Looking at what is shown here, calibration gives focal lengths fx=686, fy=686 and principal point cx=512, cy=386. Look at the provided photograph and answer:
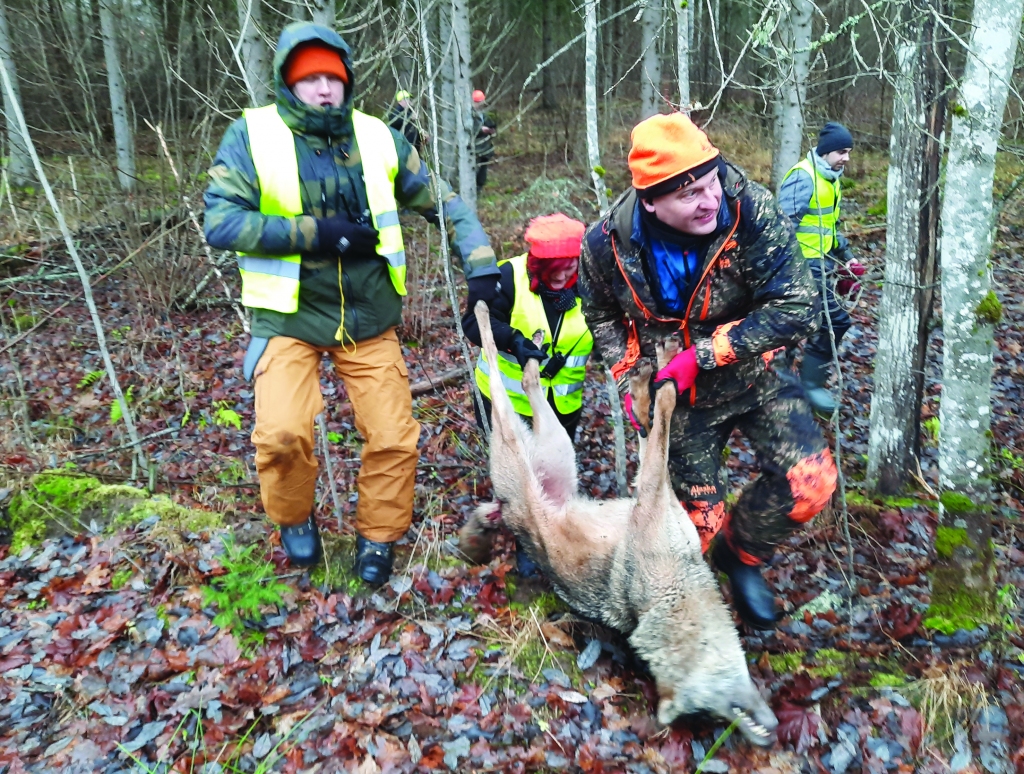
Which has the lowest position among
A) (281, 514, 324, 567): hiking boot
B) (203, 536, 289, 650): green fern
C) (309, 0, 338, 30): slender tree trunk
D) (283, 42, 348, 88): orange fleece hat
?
(203, 536, 289, 650): green fern

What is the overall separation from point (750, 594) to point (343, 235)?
2712 mm

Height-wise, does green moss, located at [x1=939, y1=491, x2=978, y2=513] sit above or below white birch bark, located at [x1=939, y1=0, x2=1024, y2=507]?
below

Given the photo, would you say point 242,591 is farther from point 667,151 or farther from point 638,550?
point 667,151

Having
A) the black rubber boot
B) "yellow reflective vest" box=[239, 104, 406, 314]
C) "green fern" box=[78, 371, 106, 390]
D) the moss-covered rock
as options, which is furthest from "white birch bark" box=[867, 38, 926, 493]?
"green fern" box=[78, 371, 106, 390]

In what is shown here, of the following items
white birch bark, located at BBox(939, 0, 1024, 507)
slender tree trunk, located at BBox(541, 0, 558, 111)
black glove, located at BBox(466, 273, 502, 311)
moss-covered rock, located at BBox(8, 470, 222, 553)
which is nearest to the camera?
white birch bark, located at BBox(939, 0, 1024, 507)

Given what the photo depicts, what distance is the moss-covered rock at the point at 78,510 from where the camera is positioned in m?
4.37

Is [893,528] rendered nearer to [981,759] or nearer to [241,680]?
[981,759]

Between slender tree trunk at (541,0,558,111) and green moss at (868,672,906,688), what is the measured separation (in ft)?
53.6

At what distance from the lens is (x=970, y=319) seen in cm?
314

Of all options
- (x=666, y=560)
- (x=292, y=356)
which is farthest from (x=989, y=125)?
(x=292, y=356)

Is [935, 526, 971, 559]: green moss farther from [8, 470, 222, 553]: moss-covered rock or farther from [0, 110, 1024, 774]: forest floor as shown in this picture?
[8, 470, 222, 553]: moss-covered rock

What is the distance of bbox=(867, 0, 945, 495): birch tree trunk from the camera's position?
142 inches

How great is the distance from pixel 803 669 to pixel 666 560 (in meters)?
0.91

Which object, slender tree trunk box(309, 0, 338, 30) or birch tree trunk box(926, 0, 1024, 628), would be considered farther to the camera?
slender tree trunk box(309, 0, 338, 30)
